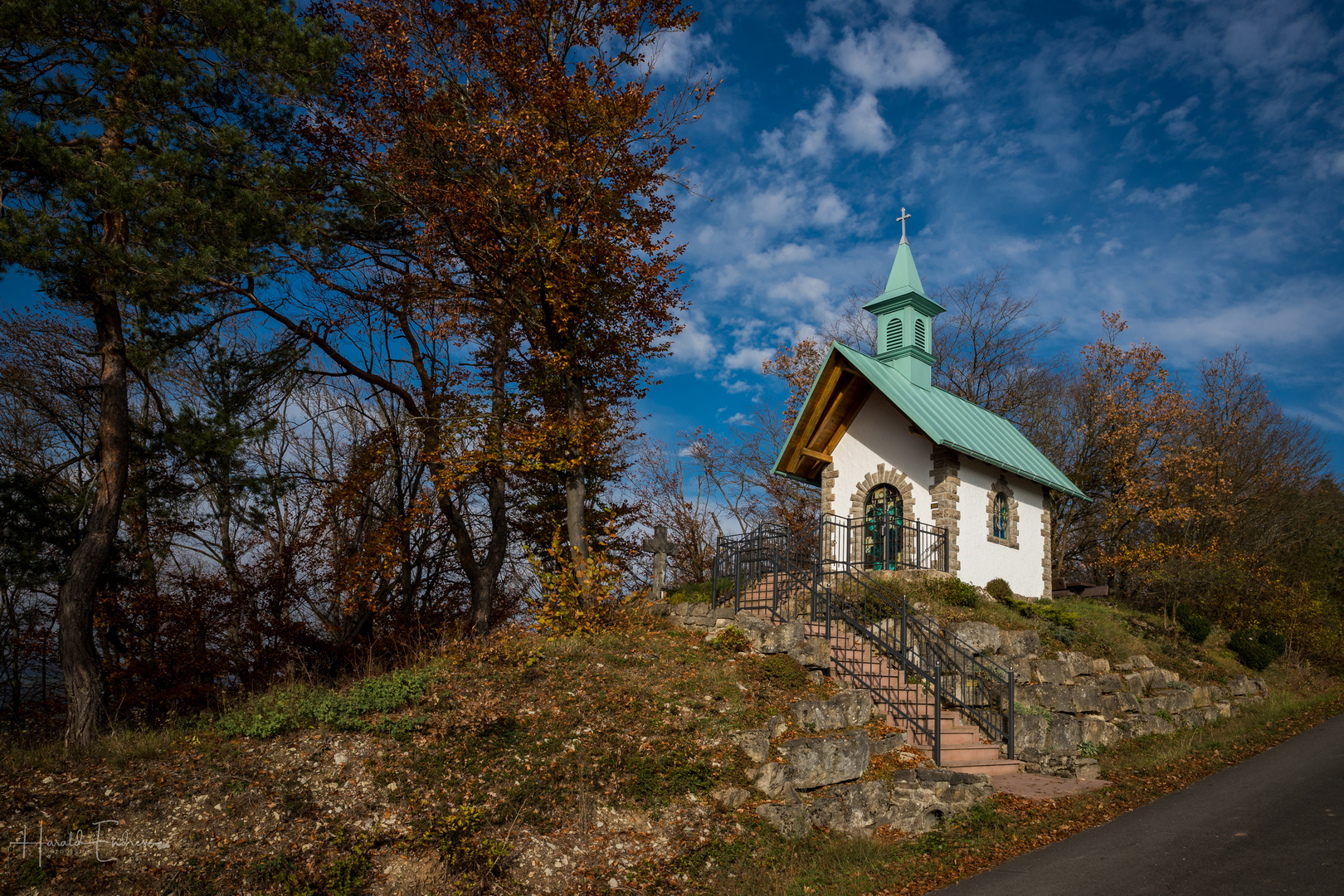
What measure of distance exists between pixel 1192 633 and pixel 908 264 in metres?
12.2

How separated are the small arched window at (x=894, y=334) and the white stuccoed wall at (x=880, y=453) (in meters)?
2.42

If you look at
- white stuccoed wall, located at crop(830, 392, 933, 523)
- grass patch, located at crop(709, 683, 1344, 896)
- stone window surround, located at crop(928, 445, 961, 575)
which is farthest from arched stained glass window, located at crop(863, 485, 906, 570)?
grass patch, located at crop(709, 683, 1344, 896)

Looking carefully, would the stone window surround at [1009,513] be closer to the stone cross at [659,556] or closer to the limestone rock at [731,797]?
the stone cross at [659,556]

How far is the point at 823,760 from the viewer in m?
9.09

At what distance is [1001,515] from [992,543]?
1.12 m

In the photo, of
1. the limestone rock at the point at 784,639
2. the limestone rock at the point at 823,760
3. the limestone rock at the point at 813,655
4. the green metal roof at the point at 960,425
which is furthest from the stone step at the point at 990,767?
the green metal roof at the point at 960,425

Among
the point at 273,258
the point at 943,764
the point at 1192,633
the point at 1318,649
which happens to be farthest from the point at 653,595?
the point at 1318,649

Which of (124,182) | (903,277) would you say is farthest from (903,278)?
(124,182)

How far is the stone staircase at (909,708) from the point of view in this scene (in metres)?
10.9

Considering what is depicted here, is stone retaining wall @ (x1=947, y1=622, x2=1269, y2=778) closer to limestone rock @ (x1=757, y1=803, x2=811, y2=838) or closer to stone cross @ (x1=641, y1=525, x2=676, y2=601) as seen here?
limestone rock @ (x1=757, y1=803, x2=811, y2=838)

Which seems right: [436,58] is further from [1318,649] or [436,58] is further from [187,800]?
[1318,649]

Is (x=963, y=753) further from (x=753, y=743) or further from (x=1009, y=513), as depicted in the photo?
(x=1009, y=513)

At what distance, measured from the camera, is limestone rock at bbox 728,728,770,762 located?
30.1 feet

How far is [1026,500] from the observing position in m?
20.1
